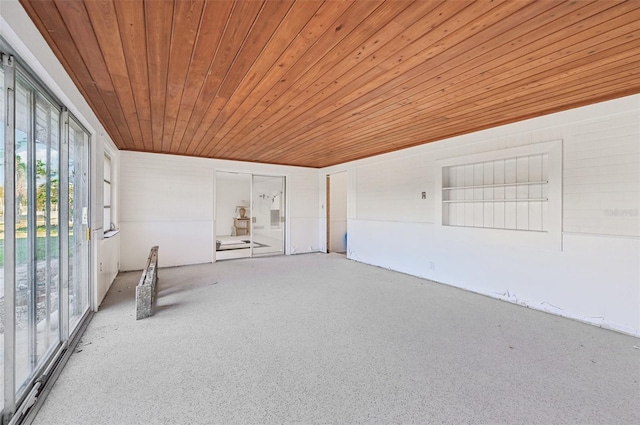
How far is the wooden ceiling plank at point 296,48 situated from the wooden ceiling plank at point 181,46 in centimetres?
59

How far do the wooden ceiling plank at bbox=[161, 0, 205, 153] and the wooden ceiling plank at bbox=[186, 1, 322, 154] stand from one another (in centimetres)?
46

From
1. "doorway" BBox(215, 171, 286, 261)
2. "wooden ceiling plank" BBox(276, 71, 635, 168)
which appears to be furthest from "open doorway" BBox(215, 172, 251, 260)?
"wooden ceiling plank" BBox(276, 71, 635, 168)

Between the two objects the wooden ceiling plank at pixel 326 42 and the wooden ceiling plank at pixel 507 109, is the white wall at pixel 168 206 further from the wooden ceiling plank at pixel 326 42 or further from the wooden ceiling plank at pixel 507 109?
the wooden ceiling plank at pixel 326 42

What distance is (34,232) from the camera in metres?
1.92

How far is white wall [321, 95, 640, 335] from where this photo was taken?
9.78 feet

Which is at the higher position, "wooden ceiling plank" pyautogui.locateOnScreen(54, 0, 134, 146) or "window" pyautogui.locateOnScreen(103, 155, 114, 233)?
"wooden ceiling plank" pyautogui.locateOnScreen(54, 0, 134, 146)

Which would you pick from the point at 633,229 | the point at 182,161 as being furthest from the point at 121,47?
the point at 633,229

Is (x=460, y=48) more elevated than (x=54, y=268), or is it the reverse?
(x=460, y=48)

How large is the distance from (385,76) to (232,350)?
8.98ft

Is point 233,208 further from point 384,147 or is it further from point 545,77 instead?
point 545,77

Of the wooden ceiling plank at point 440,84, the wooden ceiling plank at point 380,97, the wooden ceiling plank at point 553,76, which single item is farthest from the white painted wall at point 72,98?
the wooden ceiling plank at point 553,76

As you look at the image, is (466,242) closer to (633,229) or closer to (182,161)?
(633,229)

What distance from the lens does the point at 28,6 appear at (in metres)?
1.64

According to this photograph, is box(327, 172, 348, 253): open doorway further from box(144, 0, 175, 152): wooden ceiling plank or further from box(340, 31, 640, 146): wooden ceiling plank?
box(144, 0, 175, 152): wooden ceiling plank
